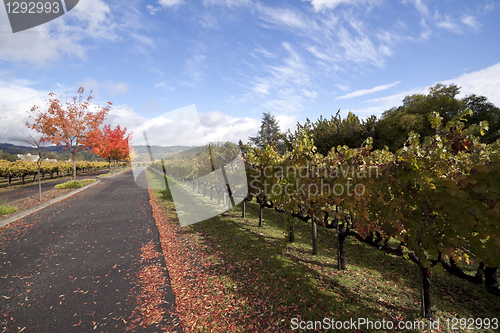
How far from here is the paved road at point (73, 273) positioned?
13.3 feet

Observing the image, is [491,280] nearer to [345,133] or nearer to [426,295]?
[426,295]

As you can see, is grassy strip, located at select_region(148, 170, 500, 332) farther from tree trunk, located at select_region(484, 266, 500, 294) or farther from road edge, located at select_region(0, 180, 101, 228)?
road edge, located at select_region(0, 180, 101, 228)

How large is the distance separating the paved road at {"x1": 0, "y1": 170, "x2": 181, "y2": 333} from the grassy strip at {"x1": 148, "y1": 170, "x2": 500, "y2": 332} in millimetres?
1147

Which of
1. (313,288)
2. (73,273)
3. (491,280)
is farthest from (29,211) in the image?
(491,280)

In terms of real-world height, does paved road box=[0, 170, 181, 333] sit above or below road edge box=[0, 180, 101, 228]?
below

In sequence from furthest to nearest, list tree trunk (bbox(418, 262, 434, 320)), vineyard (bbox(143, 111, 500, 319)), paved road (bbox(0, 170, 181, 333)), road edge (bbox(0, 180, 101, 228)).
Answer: road edge (bbox(0, 180, 101, 228)) < tree trunk (bbox(418, 262, 434, 320)) < paved road (bbox(0, 170, 181, 333)) < vineyard (bbox(143, 111, 500, 319))

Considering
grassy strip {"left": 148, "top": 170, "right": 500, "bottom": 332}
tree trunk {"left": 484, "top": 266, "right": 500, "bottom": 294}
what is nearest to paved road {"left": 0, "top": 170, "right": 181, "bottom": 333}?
grassy strip {"left": 148, "top": 170, "right": 500, "bottom": 332}

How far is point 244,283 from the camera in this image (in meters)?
5.25

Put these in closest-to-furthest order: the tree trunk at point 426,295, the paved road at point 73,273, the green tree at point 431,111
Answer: the paved road at point 73,273 → the tree trunk at point 426,295 → the green tree at point 431,111

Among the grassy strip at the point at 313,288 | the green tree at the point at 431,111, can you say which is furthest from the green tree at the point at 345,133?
the grassy strip at the point at 313,288

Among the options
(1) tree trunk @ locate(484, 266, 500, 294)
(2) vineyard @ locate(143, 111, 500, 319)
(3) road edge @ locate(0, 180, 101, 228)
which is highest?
(2) vineyard @ locate(143, 111, 500, 319)

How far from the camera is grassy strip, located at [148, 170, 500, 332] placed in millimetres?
4168

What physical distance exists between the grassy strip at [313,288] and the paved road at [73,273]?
3.76 feet

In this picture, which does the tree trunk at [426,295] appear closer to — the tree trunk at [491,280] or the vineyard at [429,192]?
the vineyard at [429,192]
